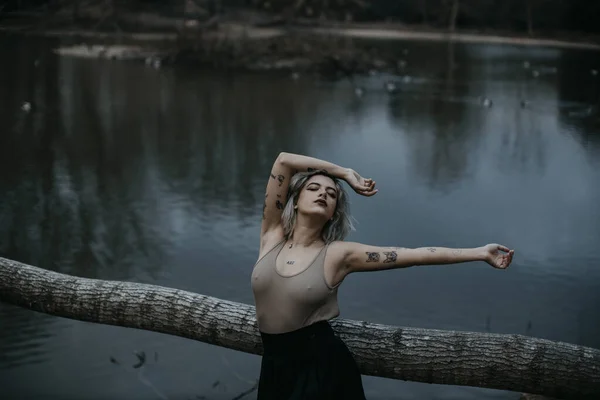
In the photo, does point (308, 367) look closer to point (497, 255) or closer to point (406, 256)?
point (406, 256)

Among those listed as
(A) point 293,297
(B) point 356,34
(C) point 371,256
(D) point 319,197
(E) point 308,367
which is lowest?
(E) point 308,367

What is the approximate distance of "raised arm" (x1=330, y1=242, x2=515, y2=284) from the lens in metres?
2.75

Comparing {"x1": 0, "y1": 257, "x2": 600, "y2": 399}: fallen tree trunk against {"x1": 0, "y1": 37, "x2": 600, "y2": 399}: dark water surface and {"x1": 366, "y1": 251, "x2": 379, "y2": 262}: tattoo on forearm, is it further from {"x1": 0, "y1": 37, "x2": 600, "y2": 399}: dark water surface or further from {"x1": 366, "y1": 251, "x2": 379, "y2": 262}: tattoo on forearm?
{"x1": 0, "y1": 37, "x2": 600, "y2": 399}: dark water surface

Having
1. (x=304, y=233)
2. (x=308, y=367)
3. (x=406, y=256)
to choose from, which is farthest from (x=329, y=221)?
(x=308, y=367)

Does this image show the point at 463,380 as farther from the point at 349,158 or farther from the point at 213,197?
the point at 349,158

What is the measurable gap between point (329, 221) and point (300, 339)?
411 millimetres

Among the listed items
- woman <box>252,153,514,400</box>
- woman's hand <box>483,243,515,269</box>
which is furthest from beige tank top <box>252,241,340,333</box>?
woman's hand <box>483,243,515,269</box>

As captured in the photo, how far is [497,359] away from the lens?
3.35m

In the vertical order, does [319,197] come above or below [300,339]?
above

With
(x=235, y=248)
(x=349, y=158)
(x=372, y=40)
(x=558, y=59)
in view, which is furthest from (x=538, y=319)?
(x=372, y=40)

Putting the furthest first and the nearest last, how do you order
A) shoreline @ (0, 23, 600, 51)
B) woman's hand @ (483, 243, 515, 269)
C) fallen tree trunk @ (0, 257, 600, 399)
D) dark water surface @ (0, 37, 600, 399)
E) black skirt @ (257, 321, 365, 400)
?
shoreline @ (0, 23, 600, 51)
dark water surface @ (0, 37, 600, 399)
fallen tree trunk @ (0, 257, 600, 399)
black skirt @ (257, 321, 365, 400)
woman's hand @ (483, 243, 515, 269)

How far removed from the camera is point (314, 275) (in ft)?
9.25

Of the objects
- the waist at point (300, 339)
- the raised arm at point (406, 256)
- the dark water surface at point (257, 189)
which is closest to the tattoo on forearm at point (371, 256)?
the raised arm at point (406, 256)

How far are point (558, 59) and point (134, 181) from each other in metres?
8.44
